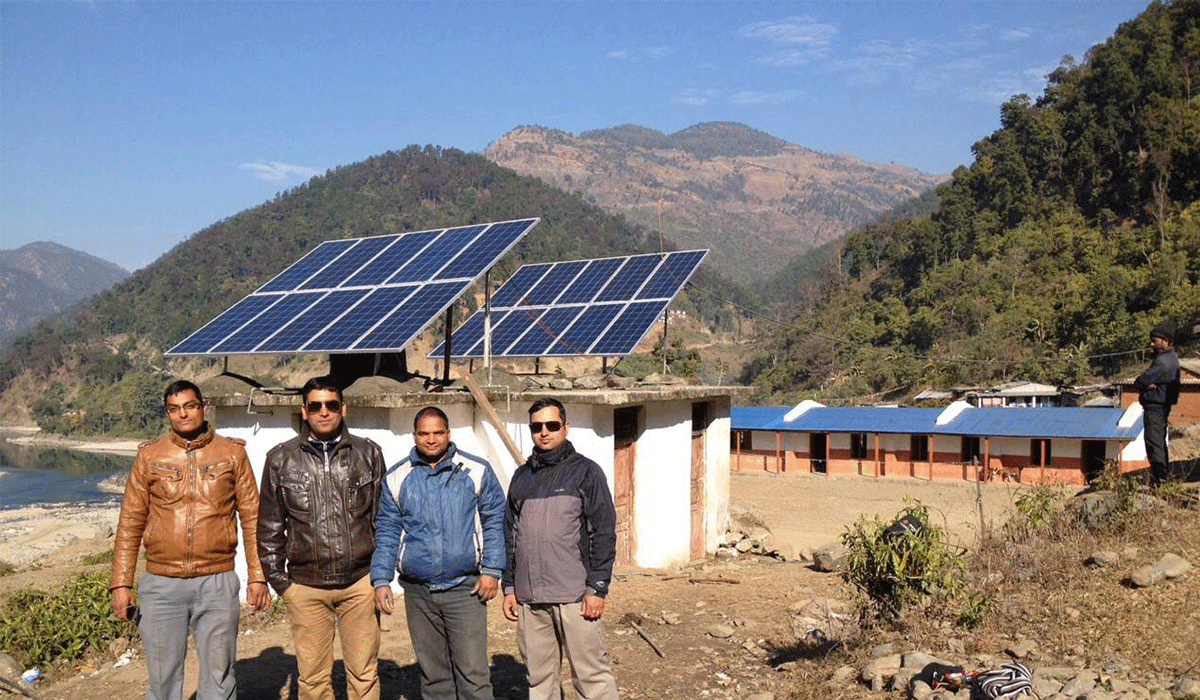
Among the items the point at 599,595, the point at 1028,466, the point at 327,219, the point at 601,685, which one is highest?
the point at 327,219

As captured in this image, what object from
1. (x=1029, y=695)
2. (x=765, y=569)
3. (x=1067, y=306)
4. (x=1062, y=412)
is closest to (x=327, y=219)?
(x=1067, y=306)

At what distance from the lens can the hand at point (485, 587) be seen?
5.04 metres

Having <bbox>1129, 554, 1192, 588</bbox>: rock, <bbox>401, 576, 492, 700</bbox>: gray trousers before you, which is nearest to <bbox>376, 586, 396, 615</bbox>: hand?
<bbox>401, 576, 492, 700</bbox>: gray trousers

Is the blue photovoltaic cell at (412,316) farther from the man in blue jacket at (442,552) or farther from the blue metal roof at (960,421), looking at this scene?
the blue metal roof at (960,421)

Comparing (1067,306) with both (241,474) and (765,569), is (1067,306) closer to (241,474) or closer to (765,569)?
(765,569)

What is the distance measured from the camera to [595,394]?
11453 mm

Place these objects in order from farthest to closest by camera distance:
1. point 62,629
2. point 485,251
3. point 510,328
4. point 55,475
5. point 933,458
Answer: point 55,475 → point 933,458 → point 510,328 → point 485,251 → point 62,629

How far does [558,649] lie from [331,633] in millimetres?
1181

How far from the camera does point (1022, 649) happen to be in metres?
6.34

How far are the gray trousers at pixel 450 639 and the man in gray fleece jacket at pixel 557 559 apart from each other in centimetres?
19

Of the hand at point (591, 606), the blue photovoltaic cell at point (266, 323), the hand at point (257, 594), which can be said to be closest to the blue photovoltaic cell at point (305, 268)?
the blue photovoltaic cell at point (266, 323)

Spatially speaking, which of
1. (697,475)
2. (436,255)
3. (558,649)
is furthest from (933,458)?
(558,649)

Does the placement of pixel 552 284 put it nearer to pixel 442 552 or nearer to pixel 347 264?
pixel 347 264

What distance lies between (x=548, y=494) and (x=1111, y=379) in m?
37.8
